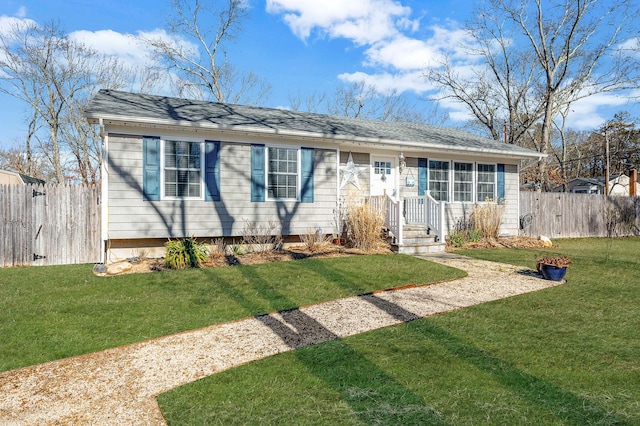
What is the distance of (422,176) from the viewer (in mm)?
12172

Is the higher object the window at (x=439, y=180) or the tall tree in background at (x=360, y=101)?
the tall tree in background at (x=360, y=101)

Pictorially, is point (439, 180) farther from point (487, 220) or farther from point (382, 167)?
point (382, 167)

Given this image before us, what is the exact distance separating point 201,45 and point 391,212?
693 inches

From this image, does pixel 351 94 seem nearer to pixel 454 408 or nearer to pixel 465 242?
pixel 465 242

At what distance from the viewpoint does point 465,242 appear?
38.6 feet

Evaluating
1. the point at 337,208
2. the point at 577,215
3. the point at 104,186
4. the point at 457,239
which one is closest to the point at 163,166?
the point at 104,186

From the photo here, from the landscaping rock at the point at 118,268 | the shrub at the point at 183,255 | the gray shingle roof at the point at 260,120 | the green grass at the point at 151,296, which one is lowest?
the green grass at the point at 151,296

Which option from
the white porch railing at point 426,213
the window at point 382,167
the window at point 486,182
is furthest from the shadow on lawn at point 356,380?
the window at point 486,182

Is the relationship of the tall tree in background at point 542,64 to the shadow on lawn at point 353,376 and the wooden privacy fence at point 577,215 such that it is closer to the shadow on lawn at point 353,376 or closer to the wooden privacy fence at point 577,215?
the wooden privacy fence at point 577,215

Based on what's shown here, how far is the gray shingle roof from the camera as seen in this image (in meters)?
8.47

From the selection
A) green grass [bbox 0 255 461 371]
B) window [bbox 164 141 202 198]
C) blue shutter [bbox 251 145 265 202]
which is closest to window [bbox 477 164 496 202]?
green grass [bbox 0 255 461 371]

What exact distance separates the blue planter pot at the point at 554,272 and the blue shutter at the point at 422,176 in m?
5.55

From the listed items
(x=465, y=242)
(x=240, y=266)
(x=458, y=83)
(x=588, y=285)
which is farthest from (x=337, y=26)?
(x=588, y=285)

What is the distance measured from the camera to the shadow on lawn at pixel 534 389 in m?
2.55
